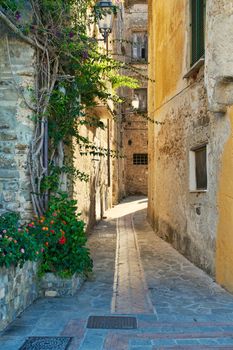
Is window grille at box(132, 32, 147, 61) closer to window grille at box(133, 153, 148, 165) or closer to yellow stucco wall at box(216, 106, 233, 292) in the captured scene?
window grille at box(133, 153, 148, 165)

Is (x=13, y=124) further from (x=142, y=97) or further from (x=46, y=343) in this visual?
(x=142, y=97)

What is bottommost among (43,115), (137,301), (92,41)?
(137,301)

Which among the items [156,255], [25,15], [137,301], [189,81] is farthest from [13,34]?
[156,255]

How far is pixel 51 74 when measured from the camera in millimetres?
5734

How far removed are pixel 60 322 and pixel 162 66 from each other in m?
7.53

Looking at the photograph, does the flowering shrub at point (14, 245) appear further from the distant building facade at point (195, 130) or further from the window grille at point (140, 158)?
the window grille at point (140, 158)

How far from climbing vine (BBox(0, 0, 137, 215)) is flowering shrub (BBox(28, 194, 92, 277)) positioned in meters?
0.30

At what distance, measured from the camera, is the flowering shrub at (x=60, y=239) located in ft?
16.3

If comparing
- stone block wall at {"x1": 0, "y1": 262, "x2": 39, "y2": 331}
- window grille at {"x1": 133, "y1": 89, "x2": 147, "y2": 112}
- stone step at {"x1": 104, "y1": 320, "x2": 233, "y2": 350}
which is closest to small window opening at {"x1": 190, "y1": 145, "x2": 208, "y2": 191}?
stone step at {"x1": 104, "y1": 320, "x2": 233, "y2": 350}

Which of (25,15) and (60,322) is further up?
(25,15)

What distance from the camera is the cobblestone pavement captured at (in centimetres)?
366

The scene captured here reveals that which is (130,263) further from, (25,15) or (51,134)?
(25,15)

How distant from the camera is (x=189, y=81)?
7211 mm

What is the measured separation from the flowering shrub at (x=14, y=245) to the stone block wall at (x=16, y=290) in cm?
13
